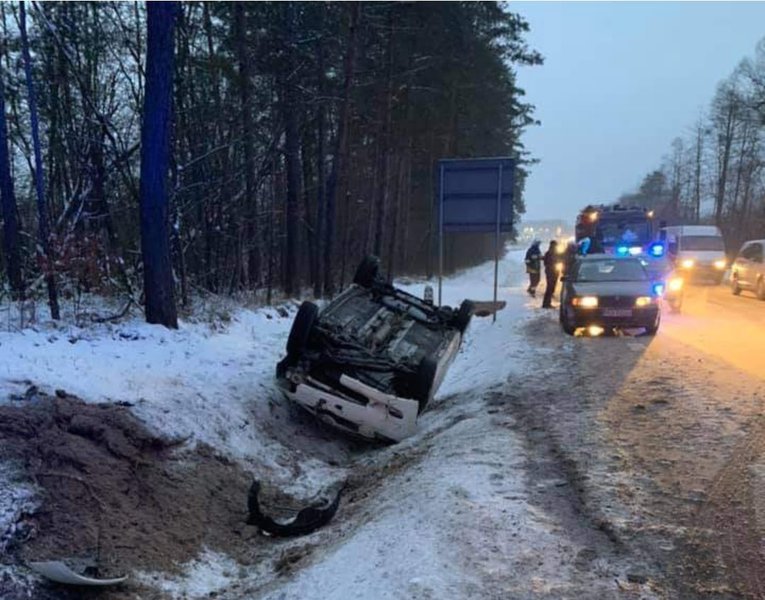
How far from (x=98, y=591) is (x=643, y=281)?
1134 cm

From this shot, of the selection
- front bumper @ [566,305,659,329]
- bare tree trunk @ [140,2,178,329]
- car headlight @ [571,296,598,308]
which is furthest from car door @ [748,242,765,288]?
bare tree trunk @ [140,2,178,329]

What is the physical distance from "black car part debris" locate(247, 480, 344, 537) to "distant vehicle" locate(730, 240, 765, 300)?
68.6 ft

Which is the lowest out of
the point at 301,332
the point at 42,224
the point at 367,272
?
the point at 301,332

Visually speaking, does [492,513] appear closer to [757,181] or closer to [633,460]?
[633,460]

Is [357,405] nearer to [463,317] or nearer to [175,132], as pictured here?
[463,317]

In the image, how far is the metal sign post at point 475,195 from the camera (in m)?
14.8

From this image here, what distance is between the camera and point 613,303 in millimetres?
12008

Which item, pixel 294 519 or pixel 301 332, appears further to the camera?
pixel 301 332

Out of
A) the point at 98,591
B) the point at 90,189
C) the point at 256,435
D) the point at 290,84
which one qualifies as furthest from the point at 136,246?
the point at 98,591

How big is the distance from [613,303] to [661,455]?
6881 mm

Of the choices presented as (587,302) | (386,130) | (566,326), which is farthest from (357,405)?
(386,130)

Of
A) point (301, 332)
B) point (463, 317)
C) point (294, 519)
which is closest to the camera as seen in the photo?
point (294, 519)

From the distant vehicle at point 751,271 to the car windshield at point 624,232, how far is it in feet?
17.5

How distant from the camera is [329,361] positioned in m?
7.13
